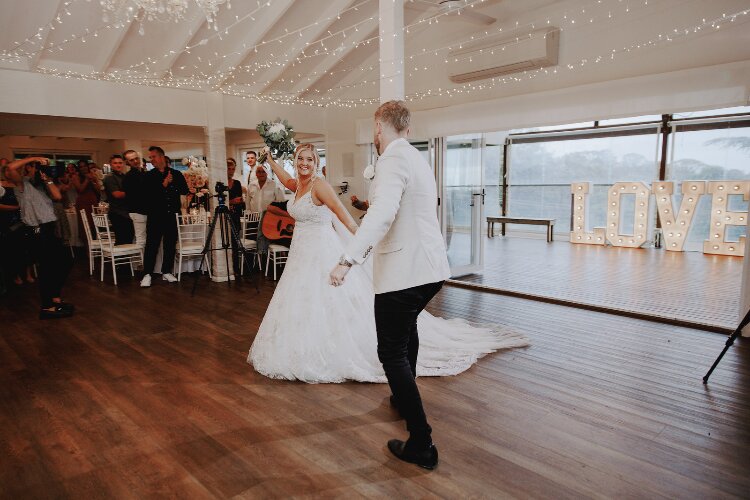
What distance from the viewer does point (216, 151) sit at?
6.66 metres

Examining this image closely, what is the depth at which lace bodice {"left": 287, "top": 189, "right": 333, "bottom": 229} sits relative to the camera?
337cm

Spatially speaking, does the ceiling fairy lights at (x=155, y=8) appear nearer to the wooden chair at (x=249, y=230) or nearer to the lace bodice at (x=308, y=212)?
the lace bodice at (x=308, y=212)

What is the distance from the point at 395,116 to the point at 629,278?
527 cm

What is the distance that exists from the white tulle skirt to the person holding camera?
8.91 ft

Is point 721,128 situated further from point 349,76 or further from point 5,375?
point 5,375

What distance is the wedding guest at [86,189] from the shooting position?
341 inches

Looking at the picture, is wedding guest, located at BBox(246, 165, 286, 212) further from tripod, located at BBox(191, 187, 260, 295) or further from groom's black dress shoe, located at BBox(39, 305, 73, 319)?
groom's black dress shoe, located at BBox(39, 305, 73, 319)

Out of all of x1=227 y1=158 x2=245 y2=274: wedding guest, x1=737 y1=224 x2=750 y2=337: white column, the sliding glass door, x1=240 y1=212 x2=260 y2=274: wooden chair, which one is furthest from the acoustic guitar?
x1=737 y1=224 x2=750 y2=337: white column

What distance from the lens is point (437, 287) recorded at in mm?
2287

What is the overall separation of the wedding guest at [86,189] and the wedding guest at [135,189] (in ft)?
8.33

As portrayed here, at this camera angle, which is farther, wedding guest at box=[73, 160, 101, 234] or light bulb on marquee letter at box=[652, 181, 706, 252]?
wedding guest at box=[73, 160, 101, 234]

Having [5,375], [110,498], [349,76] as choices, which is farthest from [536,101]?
[5,375]

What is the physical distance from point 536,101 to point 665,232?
5.15 metres

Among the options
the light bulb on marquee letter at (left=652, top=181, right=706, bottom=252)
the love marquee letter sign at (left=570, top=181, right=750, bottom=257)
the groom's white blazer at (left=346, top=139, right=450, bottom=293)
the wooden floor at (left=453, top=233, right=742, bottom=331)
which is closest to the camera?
the groom's white blazer at (left=346, top=139, right=450, bottom=293)
